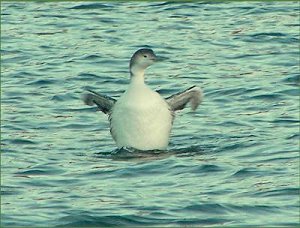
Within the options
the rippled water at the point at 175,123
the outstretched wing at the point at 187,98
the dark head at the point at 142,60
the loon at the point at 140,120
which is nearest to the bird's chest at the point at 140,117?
the loon at the point at 140,120

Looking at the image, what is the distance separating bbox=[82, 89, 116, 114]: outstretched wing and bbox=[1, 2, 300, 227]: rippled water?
19.5 inches

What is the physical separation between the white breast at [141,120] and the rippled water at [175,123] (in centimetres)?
18

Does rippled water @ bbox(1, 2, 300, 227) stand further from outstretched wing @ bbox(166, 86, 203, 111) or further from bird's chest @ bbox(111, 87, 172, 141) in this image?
outstretched wing @ bbox(166, 86, 203, 111)

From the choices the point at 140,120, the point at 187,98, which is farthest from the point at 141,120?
the point at 187,98

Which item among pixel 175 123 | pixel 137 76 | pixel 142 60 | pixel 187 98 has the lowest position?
pixel 175 123

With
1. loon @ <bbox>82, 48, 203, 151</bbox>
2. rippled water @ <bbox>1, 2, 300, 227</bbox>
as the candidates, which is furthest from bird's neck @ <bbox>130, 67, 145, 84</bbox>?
rippled water @ <bbox>1, 2, 300, 227</bbox>

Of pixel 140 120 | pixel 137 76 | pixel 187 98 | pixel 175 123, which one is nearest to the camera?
pixel 140 120

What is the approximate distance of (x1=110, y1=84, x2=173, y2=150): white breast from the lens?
1700cm

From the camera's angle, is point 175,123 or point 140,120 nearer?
point 140,120

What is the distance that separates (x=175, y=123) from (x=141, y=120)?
2036mm

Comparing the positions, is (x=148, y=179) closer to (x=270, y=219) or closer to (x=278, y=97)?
(x=270, y=219)

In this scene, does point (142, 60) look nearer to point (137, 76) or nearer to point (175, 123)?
point (137, 76)

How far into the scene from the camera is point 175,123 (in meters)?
19.0

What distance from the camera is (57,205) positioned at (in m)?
14.1
